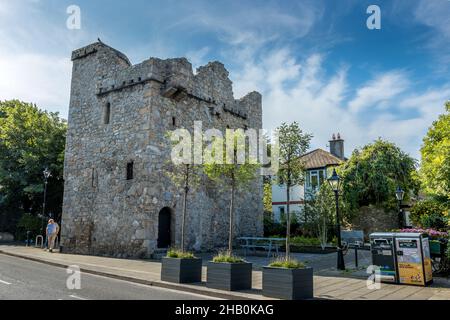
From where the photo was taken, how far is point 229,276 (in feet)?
26.8

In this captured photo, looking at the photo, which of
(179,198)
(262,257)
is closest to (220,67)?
(179,198)

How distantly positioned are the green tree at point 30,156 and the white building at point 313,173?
54.6ft

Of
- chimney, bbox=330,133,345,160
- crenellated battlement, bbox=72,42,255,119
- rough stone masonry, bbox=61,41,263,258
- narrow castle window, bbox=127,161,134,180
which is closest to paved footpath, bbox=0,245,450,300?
rough stone masonry, bbox=61,41,263,258

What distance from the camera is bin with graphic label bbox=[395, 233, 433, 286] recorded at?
8891mm

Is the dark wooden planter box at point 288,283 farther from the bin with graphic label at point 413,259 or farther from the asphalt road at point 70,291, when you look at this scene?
the bin with graphic label at point 413,259

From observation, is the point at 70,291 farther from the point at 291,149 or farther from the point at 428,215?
the point at 428,215

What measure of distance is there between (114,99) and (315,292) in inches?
510

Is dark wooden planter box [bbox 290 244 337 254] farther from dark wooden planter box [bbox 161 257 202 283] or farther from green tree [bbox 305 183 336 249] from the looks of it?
dark wooden planter box [bbox 161 257 202 283]

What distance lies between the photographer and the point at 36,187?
74.1 ft

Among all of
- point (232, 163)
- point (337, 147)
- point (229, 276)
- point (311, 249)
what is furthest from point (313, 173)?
point (229, 276)

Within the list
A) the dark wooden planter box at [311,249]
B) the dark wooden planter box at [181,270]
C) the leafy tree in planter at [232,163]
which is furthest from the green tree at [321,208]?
the dark wooden planter box at [181,270]

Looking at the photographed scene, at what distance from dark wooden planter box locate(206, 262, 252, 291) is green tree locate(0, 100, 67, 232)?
695 inches

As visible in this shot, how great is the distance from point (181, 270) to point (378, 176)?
18569mm

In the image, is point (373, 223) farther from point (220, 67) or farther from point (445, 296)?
point (445, 296)
